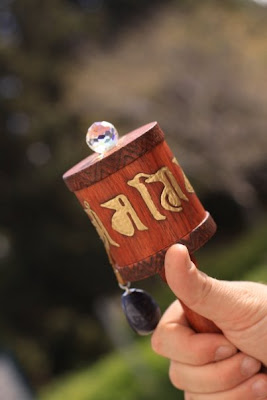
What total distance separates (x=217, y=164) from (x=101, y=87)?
1796 mm

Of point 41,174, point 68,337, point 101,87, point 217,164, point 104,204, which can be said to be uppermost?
point 101,87

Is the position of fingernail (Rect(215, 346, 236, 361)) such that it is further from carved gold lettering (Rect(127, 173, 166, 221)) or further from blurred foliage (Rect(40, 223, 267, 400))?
blurred foliage (Rect(40, 223, 267, 400))

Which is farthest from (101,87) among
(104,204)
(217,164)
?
(104,204)

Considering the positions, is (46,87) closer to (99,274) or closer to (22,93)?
(22,93)

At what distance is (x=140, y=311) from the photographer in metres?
1.23

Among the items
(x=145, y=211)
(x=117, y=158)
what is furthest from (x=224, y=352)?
(x=117, y=158)

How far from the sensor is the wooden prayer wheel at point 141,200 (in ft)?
3.43

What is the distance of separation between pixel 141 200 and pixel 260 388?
41 cm

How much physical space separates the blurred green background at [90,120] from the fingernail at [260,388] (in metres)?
5.94

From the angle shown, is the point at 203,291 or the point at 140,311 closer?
the point at 203,291

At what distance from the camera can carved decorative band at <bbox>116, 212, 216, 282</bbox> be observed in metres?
1.07

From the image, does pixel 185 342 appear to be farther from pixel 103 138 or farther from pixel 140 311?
pixel 103 138

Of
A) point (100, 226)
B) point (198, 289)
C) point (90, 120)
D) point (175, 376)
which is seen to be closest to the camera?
point (198, 289)

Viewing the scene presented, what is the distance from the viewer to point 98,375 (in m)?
5.07
